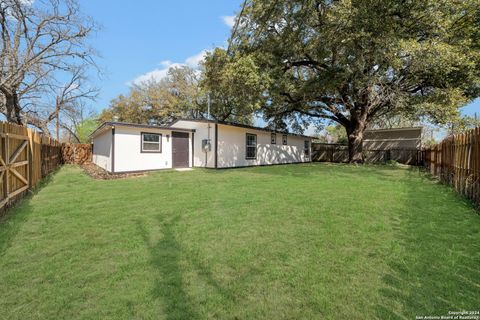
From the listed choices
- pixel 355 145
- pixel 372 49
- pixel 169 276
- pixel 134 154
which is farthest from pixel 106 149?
pixel 355 145

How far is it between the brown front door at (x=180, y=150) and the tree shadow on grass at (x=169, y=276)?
953cm

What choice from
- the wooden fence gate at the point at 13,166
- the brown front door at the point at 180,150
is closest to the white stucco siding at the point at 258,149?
the brown front door at the point at 180,150

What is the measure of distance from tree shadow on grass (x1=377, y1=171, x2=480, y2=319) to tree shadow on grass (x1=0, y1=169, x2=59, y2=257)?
14.2 feet

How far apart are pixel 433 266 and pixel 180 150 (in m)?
12.0

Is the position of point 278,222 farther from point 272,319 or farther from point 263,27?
point 263,27

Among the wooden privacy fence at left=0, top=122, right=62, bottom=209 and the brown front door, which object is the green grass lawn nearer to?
the wooden privacy fence at left=0, top=122, right=62, bottom=209

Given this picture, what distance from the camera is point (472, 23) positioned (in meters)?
12.1

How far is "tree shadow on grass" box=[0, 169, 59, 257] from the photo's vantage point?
3658 millimetres

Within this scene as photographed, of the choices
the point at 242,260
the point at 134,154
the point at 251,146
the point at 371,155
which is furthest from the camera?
the point at 371,155

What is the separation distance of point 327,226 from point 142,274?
8.40 ft

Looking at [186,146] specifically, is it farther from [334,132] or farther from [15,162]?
[334,132]

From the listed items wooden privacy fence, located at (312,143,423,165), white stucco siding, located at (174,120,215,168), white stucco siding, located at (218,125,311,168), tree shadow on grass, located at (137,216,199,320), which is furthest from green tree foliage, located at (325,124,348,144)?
tree shadow on grass, located at (137,216,199,320)

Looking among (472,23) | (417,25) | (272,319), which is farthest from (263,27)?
(272,319)

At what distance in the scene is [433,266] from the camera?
272 centimetres
